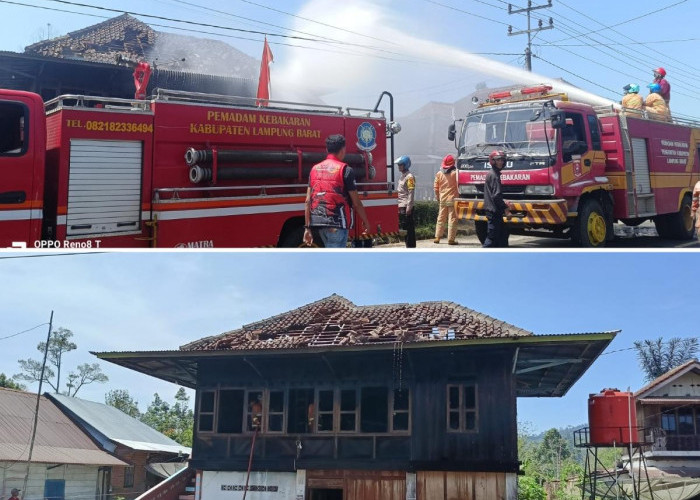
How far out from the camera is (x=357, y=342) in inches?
639

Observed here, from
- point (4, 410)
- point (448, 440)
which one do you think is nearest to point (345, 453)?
point (448, 440)

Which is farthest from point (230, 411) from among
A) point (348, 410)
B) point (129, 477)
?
point (129, 477)

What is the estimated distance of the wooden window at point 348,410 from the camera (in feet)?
55.5

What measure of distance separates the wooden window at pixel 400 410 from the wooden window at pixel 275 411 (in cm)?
264

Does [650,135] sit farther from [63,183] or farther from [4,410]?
[4,410]

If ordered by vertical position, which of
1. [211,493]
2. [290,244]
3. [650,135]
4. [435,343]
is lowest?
[211,493]

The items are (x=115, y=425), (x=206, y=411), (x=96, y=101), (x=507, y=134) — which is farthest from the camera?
(x=115, y=425)

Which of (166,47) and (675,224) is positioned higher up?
(166,47)

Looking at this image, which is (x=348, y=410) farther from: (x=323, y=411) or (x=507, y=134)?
(x=507, y=134)

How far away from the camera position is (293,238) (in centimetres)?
1473

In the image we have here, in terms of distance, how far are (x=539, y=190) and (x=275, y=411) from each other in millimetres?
7615

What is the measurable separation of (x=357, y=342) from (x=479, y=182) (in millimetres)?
4124

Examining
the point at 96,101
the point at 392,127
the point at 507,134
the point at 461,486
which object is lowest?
the point at 461,486

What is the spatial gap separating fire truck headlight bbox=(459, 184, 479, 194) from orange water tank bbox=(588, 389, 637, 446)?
19.6 feet
